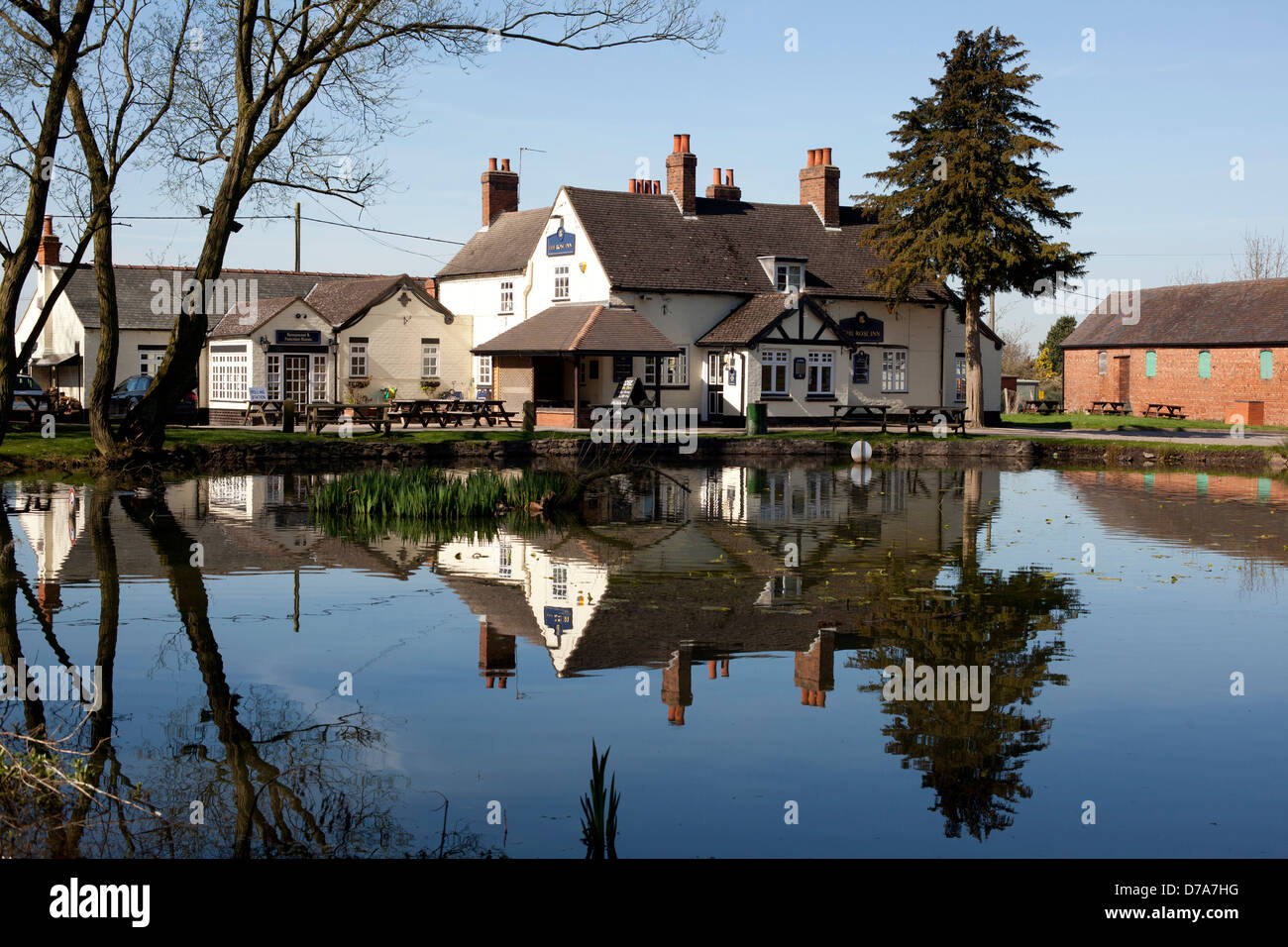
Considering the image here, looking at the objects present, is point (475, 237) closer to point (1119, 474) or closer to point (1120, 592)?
point (1119, 474)

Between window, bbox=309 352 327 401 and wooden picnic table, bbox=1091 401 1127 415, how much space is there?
3163 cm

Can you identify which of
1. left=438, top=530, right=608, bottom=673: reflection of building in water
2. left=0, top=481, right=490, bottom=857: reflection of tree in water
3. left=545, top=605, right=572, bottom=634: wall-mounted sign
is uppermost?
left=438, top=530, right=608, bottom=673: reflection of building in water

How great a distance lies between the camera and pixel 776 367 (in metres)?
42.7

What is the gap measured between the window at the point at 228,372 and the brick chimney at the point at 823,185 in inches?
829

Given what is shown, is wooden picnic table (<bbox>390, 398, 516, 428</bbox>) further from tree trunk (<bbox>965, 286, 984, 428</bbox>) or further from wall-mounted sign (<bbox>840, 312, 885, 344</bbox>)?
tree trunk (<bbox>965, 286, 984, 428</bbox>)

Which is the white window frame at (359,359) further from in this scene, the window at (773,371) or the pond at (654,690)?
the pond at (654,690)

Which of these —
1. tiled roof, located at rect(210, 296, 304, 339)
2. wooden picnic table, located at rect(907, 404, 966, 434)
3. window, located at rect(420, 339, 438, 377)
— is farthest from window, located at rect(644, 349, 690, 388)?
tiled roof, located at rect(210, 296, 304, 339)

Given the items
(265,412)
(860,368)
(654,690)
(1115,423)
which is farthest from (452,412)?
(654,690)

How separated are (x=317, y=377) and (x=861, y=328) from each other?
18358 millimetres

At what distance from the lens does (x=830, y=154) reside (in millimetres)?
48406

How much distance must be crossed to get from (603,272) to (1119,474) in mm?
17902

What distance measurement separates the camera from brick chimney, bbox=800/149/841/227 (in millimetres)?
48281
